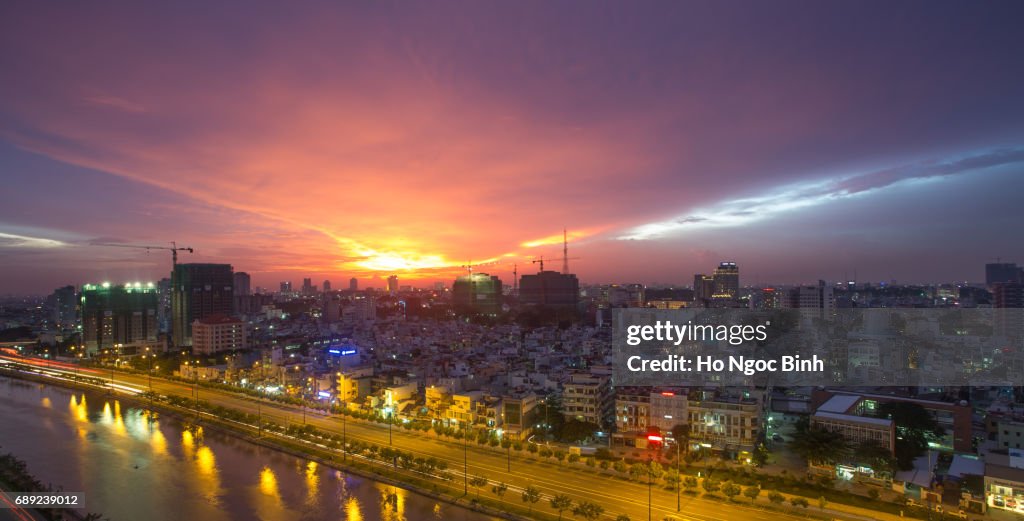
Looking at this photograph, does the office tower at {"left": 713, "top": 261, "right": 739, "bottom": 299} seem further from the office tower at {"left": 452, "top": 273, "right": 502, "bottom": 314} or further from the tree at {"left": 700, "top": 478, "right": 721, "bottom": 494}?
the tree at {"left": 700, "top": 478, "right": 721, "bottom": 494}

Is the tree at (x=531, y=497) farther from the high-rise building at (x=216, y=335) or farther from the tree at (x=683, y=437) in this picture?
the high-rise building at (x=216, y=335)

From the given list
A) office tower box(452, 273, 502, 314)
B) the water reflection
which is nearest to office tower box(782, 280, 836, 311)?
office tower box(452, 273, 502, 314)

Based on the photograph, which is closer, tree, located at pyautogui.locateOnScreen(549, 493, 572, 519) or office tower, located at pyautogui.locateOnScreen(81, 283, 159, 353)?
tree, located at pyautogui.locateOnScreen(549, 493, 572, 519)

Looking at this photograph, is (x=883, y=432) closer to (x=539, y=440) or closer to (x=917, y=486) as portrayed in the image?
(x=917, y=486)

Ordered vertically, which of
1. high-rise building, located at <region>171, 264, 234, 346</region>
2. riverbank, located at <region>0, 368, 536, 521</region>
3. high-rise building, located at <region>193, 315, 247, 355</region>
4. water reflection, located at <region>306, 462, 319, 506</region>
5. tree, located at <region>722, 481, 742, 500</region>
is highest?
high-rise building, located at <region>171, 264, 234, 346</region>

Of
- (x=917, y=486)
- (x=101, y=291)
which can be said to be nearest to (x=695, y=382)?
(x=917, y=486)

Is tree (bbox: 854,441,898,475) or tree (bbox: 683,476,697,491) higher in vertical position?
tree (bbox: 854,441,898,475)

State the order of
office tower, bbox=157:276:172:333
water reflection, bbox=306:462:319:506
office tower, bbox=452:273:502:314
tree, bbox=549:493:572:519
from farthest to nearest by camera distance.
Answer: office tower, bbox=452:273:502:314 → office tower, bbox=157:276:172:333 → water reflection, bbox=306:462:319:506 → tree, bbox=549:493:572:519

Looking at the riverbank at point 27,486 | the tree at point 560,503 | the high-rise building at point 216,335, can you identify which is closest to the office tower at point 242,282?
the high-rise building at point 216,335

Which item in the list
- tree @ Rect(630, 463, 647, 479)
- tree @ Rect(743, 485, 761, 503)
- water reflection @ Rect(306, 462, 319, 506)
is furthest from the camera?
tree @ Rect(630, 463, 647, 479)
